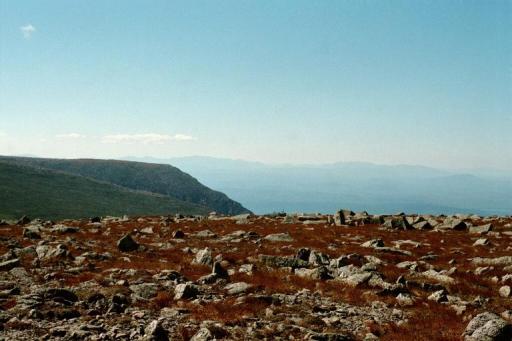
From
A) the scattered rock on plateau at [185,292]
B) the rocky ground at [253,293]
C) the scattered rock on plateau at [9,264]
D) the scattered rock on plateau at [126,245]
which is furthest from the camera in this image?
the scattered rock on plateau at [126,245]

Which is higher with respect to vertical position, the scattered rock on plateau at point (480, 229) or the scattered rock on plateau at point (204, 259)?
the scattered rock on plateau at point (480, 229)

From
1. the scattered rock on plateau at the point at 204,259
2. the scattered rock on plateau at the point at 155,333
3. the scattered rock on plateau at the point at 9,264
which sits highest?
the scattered rock on plateau at the point at 155,333

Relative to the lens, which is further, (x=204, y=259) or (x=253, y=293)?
(x=204, y=259)

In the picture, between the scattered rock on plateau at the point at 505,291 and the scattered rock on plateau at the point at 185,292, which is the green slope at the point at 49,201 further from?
the scattered rock on plateau at the point at 505,291

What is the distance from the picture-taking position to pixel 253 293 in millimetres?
16203

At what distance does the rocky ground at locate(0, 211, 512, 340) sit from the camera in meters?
11.7

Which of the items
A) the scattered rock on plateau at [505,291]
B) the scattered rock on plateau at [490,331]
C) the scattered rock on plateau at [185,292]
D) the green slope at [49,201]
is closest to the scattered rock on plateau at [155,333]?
the scattered rock on plateau at [185,292]

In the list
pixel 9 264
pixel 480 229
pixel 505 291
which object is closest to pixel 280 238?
pixel 505 291

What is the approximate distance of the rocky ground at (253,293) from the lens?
11727 mm

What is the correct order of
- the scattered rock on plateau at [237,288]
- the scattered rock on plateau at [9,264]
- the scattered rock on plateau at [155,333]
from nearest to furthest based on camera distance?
the scattered rock on plateau at [155,333] → the scattered rock on plateau at [237,288] → the scattered rock on plateau at [9,264]

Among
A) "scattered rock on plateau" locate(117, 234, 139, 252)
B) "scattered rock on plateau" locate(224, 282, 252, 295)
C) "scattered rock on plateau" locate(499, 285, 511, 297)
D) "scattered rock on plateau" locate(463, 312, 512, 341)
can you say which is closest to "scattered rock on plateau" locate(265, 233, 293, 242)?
"scattered rock on plateau" locate(117, 234, 139, 252)

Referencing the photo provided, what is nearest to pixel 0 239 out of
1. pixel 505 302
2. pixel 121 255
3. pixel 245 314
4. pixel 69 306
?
pixel 121 255

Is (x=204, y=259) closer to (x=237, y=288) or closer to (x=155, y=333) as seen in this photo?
(x=237, y=288)

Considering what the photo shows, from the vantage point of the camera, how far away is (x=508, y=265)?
72.1 ft
